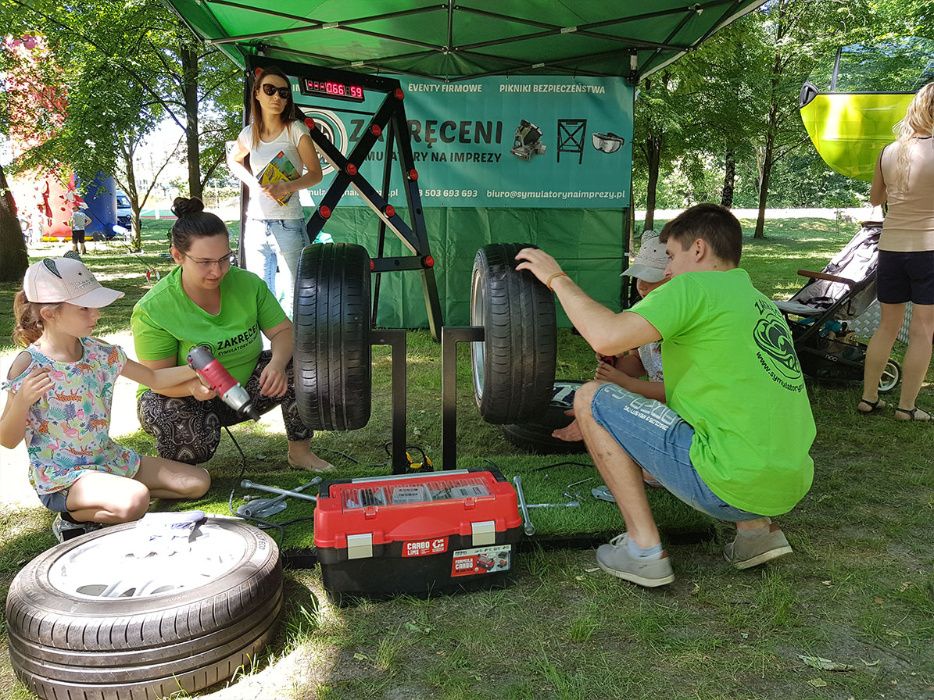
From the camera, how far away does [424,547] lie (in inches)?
85.1

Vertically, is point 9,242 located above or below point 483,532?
above

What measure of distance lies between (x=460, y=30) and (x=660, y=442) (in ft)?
10.8

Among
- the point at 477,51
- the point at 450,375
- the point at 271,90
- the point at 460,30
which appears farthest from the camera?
the point at 477,51

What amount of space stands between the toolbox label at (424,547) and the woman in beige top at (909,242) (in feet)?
10.7

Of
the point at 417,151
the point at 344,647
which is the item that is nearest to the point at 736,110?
the point at 417,151

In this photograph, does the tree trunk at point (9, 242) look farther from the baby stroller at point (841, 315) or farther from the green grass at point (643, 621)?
the baby stroller at point (841, 315)

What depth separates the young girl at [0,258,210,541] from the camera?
2.29 metres

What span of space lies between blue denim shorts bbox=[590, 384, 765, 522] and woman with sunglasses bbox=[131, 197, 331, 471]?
4.82 ft

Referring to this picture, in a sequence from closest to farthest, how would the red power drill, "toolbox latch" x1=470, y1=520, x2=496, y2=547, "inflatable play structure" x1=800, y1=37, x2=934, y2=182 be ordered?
"toolbox latch" x1=470, y1=520, x2=496, y2=547 → the red power drill → "inflatable play structure" x1=800, y1=37, x2=934, y2=182

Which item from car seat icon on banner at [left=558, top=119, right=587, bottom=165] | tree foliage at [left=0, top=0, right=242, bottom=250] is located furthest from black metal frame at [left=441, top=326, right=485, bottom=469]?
tree foliage at [left=0, top=0, right=242, bottom=250]

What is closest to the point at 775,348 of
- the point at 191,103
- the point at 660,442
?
the point at 660,442

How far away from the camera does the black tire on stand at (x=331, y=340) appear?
7.55ft

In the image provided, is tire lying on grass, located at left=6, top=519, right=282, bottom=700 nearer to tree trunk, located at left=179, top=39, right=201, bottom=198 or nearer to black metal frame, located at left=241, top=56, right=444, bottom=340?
black metal frame, located at left=241, top=56, right=444, bottom=340

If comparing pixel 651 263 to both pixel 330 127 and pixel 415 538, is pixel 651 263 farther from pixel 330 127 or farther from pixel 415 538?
pixel 330 127
